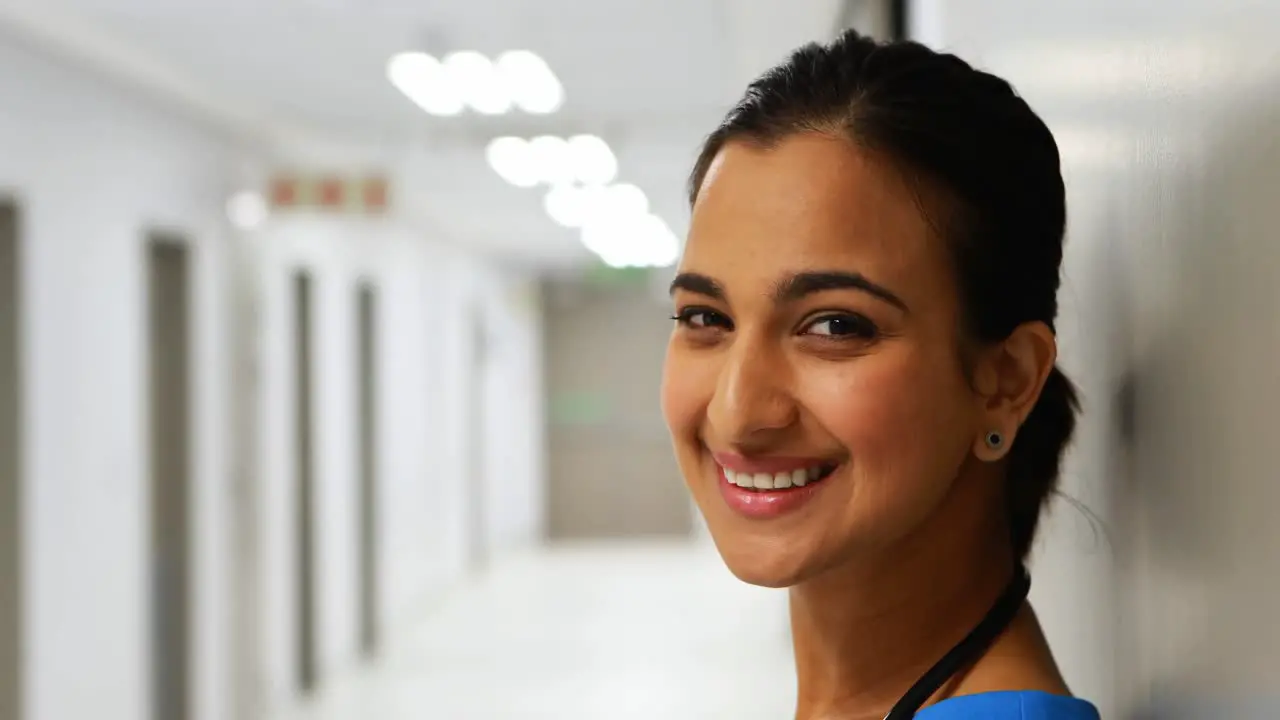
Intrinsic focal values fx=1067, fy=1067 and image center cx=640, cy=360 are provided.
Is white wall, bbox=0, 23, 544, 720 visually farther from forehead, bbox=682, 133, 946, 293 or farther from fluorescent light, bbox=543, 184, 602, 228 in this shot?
forehead, bbox=682, 133, 946, 293

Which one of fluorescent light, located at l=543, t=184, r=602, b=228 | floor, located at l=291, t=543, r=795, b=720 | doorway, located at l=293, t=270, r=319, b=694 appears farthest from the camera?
fluorescent light, located at l=543, t=184, r=602, b=228

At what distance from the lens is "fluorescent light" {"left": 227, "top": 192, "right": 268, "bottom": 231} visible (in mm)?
5523

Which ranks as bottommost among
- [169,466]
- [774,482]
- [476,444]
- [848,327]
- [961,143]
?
[476,444]

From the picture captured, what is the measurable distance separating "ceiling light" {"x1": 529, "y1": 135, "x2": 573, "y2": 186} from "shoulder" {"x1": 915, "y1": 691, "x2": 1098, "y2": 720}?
5.11m

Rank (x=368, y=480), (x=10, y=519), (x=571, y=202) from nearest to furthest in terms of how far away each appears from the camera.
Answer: (x=10, y=519) < (x=571, y=202) < (x=368, y=480)

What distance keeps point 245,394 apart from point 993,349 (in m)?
5.38

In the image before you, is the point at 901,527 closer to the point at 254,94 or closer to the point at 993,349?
the point at 993,349

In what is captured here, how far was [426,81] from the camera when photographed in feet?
14.3

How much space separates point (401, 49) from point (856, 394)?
13.0 feet

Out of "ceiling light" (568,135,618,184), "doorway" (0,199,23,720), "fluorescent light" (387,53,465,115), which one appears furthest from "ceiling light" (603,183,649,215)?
"doorway" (0,199,23,720)

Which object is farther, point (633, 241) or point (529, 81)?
point (633, 241)

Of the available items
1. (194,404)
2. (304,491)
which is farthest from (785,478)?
(304,491)

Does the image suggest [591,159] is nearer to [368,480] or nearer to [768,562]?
[368,480]

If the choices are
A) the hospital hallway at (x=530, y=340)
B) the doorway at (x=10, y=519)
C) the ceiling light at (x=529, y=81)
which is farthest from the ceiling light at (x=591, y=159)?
the doorway at (x=10, y=519)
